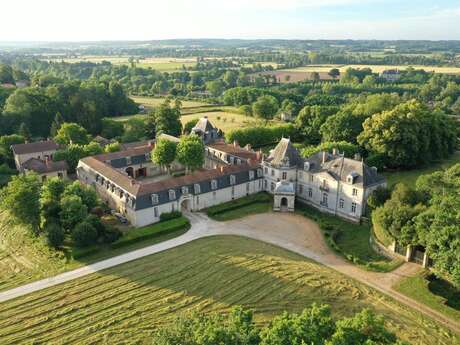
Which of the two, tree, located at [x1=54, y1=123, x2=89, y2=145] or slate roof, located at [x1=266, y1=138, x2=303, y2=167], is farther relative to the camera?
tree, located at [x1=54, y1=123, x2=89, y2=145]

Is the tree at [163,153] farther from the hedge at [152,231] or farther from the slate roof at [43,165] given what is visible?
the slate roof at [43,165]

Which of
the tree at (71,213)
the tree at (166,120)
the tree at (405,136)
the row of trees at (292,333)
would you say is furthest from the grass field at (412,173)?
the tree at (71,213)

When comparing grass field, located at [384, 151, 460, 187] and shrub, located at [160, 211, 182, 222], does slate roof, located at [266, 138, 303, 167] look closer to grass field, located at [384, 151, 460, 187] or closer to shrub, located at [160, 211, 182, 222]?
shrub, located at [160, 211, 182, 222]

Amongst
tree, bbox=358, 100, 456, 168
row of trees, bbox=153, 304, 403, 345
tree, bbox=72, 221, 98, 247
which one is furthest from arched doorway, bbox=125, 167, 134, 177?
row of trees, bbox=153, 304, 403, 345

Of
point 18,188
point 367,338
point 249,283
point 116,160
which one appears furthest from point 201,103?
point 367,338

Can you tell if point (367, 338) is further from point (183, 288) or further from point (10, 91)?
point (10, 91)

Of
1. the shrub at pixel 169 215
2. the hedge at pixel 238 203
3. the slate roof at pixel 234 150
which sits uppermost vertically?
the slate roof at pixel 234 150
